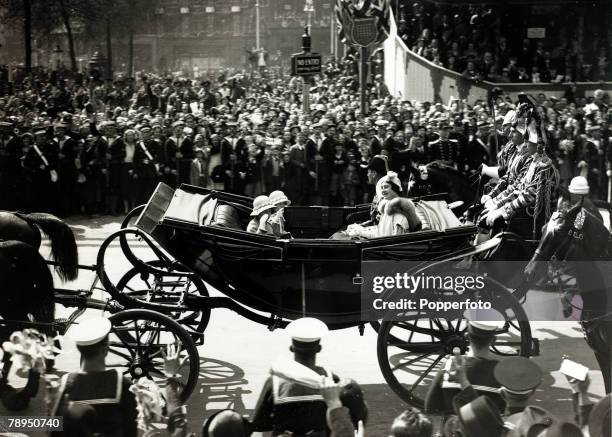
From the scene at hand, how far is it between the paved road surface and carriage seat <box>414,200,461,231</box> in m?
1.34

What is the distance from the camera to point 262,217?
6.52m

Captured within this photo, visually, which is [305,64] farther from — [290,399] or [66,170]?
[290,399]

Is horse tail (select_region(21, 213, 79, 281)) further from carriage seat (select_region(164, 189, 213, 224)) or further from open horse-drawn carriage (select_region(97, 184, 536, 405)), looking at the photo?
carriage seat (select_region(164, 189, 213, 224))

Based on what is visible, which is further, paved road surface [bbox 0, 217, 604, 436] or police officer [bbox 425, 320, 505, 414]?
paved road surface [bbox 0, 217, 604, 436]

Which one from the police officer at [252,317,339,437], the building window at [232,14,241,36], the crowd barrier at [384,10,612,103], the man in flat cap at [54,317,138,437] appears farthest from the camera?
the building window at [232,14,241,36]

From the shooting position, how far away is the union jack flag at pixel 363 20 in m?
16.0

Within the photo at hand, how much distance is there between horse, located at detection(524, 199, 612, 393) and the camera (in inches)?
234

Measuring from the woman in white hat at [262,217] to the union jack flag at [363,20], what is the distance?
10.1 metres

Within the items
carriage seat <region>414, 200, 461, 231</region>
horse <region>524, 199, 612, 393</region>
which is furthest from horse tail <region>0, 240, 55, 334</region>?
horse <region>524, 199, 612, 393</region>

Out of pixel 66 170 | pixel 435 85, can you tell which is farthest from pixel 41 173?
pixel 435 85

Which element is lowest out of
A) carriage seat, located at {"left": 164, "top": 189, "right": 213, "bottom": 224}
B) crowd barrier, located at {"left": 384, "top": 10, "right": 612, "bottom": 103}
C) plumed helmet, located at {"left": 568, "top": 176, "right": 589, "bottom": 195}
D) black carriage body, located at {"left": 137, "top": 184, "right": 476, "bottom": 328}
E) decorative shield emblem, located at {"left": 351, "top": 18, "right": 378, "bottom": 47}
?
black carriage body, located at {"left": 137, "top": 184, "right": 476, "bottom": 328}

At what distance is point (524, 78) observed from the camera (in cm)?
2170

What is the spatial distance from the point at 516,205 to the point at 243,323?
9.65ft

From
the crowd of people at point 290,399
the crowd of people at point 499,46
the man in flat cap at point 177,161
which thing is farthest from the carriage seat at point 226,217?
the crowd of people at point 499,46
